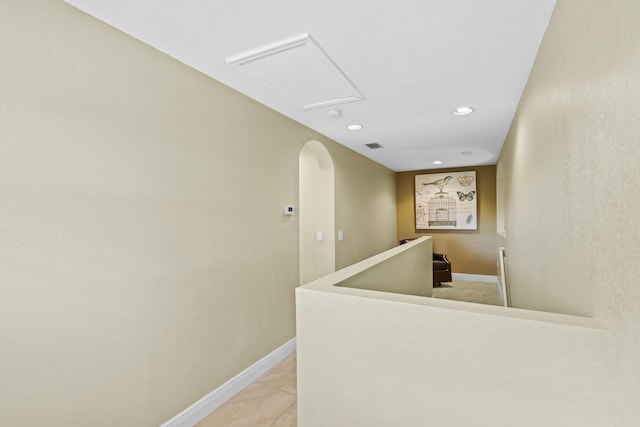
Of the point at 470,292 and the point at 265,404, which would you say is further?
the point at 470,292

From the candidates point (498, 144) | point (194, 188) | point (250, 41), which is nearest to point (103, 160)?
point (194, 188)

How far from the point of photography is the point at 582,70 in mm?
1051

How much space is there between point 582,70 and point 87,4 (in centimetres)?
213

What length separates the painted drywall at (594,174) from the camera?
0.74 m

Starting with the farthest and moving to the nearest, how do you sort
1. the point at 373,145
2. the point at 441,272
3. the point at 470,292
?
the point at 441,272, the point at 470,292, the point at 373,145

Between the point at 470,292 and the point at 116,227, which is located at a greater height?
the point at 116,227

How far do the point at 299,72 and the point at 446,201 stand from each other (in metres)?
5.15

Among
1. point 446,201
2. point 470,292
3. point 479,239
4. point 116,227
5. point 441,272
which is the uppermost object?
point 446,201

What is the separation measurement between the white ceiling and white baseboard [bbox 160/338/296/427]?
88.3 inches

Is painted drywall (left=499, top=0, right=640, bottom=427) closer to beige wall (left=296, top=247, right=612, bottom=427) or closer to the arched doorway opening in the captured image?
beige wall (left=296, top=247, right=612, bottom=427)

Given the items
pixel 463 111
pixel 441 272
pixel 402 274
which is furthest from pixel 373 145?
pixel 441 272

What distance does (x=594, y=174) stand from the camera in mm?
968

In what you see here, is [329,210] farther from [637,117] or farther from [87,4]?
[637,117]

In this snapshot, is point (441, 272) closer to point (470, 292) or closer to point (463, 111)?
point (470, 292)
